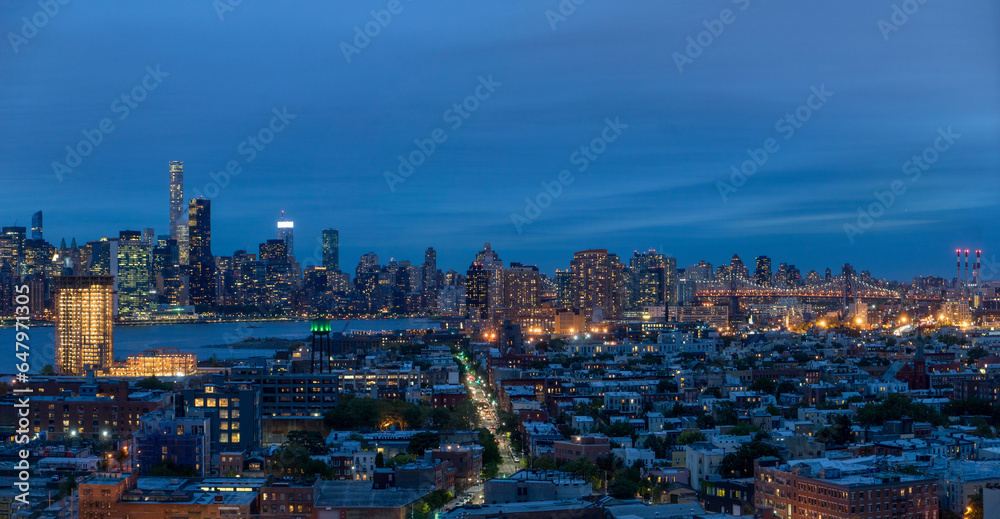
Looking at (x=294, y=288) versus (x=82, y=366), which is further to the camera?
(x=294, y=288)

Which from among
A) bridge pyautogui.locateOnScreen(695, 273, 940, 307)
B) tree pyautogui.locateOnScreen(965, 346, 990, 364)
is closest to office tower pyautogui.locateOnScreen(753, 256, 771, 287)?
bridge pyautogui.locateOnScreen(695, 273, 940, 307)

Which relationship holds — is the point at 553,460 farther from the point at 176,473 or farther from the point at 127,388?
the point at 127,388

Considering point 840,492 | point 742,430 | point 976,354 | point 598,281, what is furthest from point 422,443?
point 598,281

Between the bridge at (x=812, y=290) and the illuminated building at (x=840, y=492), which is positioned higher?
the bridge at (x=812, y=290)

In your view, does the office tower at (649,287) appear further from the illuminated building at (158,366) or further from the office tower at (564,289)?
the illuminated building at (158,366)

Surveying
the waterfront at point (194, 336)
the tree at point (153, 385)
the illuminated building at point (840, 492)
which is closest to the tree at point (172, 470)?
the illuminated building at point (840, 492)

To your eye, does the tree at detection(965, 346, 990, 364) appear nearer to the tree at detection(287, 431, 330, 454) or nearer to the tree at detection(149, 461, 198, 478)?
the tree at detection(287, 431, 330, 454)

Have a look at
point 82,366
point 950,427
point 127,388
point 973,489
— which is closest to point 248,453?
point 127,388
